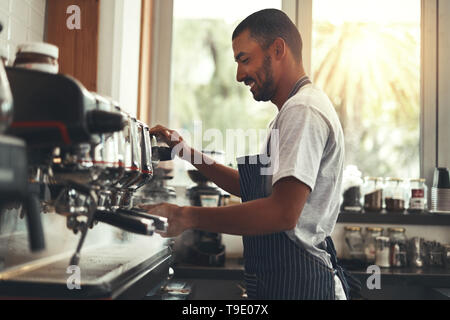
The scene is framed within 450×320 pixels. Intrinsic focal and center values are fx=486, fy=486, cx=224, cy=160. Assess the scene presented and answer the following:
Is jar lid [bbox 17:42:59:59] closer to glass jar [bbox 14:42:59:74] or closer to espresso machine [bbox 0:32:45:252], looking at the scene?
glass jar [bbox 14:42:59:74]

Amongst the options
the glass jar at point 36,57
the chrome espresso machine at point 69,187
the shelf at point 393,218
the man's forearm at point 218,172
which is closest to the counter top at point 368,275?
the shelf at point 393,218

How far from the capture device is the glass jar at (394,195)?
8.06ft

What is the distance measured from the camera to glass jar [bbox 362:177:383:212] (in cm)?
246

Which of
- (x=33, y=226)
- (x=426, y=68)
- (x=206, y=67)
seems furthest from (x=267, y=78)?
(x=426, y=68)

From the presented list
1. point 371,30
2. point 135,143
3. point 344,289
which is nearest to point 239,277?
point 344,289

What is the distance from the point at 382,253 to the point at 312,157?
1.41 metres

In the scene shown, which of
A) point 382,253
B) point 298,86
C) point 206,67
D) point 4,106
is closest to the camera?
point 4,106

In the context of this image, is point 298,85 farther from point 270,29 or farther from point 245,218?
point 245,218

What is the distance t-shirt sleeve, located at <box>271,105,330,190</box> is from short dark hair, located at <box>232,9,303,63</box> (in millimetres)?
246

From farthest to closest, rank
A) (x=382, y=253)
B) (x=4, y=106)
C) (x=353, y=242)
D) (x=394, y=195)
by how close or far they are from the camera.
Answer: (x=394, y=195), (x=353, y=242), (x=382, y=253), (x=4, y=106)

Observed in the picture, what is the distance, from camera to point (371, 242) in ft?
7.75

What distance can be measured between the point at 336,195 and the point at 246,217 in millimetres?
268

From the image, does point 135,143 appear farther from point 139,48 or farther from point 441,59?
point 441,59

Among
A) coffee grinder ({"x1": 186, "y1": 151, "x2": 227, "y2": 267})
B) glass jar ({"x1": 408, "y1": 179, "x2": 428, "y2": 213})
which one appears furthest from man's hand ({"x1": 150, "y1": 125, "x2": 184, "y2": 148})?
glass jar ({"x1": 408, "y1": 179, "x2": 428, "y2": 213})
